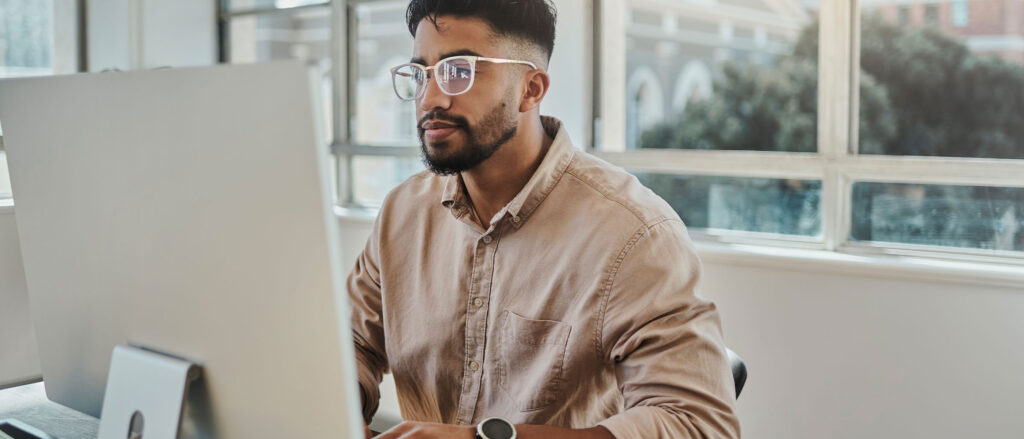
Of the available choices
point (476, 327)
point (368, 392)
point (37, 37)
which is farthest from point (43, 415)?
point (37, 37)

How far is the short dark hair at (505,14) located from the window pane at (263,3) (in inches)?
83.4

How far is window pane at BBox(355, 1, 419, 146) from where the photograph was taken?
127 inches

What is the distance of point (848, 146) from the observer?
2.16 metres

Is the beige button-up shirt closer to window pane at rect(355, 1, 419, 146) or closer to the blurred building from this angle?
the blurred building

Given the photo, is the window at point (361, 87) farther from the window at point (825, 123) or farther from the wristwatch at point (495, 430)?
the wristwatch at point (495, 430)

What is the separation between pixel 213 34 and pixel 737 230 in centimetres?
251

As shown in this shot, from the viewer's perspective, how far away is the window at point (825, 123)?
199cm

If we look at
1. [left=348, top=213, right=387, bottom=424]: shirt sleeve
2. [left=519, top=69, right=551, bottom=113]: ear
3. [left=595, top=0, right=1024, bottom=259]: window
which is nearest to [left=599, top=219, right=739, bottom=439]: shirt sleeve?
[left=519, top=69, right=551, bottom=113]: ear

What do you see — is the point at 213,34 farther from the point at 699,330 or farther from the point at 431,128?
the point at 699,330

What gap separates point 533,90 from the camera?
1.37 m

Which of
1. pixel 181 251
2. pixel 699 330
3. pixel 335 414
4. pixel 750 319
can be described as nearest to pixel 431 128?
pixel 699 330

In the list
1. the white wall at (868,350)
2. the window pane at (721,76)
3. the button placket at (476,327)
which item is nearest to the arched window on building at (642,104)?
the window pane at (721,76)

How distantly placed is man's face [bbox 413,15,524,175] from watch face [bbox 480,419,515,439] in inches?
20.2

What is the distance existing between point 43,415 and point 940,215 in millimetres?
1942
